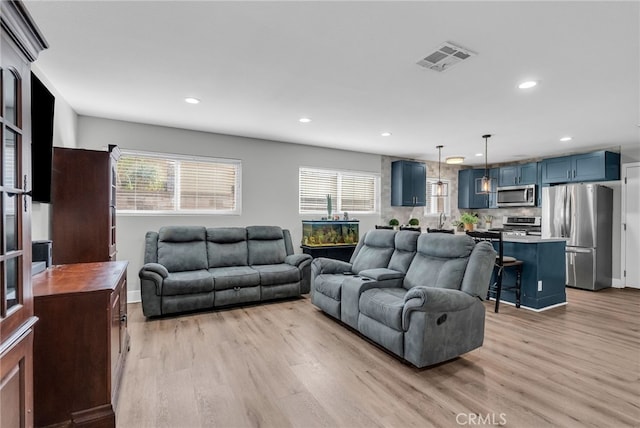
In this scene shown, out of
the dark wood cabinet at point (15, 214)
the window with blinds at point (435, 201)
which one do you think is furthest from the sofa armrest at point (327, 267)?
the window with blinds at point (435, 201)

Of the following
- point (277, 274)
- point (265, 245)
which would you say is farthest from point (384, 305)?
point (265, 245)

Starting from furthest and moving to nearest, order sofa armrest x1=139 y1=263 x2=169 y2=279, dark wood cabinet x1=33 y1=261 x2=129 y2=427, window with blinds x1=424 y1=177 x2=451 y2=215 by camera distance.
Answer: window with blinds x1=424 y1=177 x2=451 y2=215
sofa armrest x1=139 y1=263 x2=169 y2=279
dark wood cabinet x1=33 y1=261 x2=129 y2=427

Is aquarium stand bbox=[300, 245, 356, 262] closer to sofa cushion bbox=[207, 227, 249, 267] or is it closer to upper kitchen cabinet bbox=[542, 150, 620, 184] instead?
sofa cushion bbox=[207, 227, 249, 267]

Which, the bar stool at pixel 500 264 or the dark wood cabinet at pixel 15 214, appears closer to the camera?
the dark wood cabinet at pixel 15 214

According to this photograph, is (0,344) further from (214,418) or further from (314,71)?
(314,71)

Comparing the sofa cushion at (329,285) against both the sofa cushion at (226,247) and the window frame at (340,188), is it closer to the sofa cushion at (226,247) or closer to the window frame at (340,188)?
the sofa cushion at (226,247)

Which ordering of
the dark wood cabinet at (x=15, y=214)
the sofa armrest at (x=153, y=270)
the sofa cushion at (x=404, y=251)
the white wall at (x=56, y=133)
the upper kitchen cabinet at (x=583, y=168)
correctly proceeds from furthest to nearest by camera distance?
the upper kitchen cabinet at (x=583, y=168) < the sofa armrest at (x=153, y=270) < the sofa cushion at (x=404, y=251) < the white wall at (x=56, y=133) < the dark wood cabinet at (x=15, y=214)

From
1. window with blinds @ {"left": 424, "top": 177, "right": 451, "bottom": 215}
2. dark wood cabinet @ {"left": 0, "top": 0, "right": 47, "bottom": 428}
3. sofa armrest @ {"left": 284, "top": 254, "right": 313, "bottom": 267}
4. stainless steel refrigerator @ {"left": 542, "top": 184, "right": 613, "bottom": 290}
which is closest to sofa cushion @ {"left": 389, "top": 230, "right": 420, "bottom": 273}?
sofa armrest @ {"left": 284, "top": 254, "right": 313, "bottom": 267}

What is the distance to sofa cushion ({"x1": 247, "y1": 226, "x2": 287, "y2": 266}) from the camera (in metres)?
4.76

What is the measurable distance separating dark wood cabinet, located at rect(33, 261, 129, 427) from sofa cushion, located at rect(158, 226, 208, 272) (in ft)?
Result: 7.64

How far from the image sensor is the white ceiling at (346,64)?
193 centimetres

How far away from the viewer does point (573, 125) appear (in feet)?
13.9

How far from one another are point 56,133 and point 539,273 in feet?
18.8

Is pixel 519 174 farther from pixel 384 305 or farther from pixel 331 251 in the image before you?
pixel 384 305
